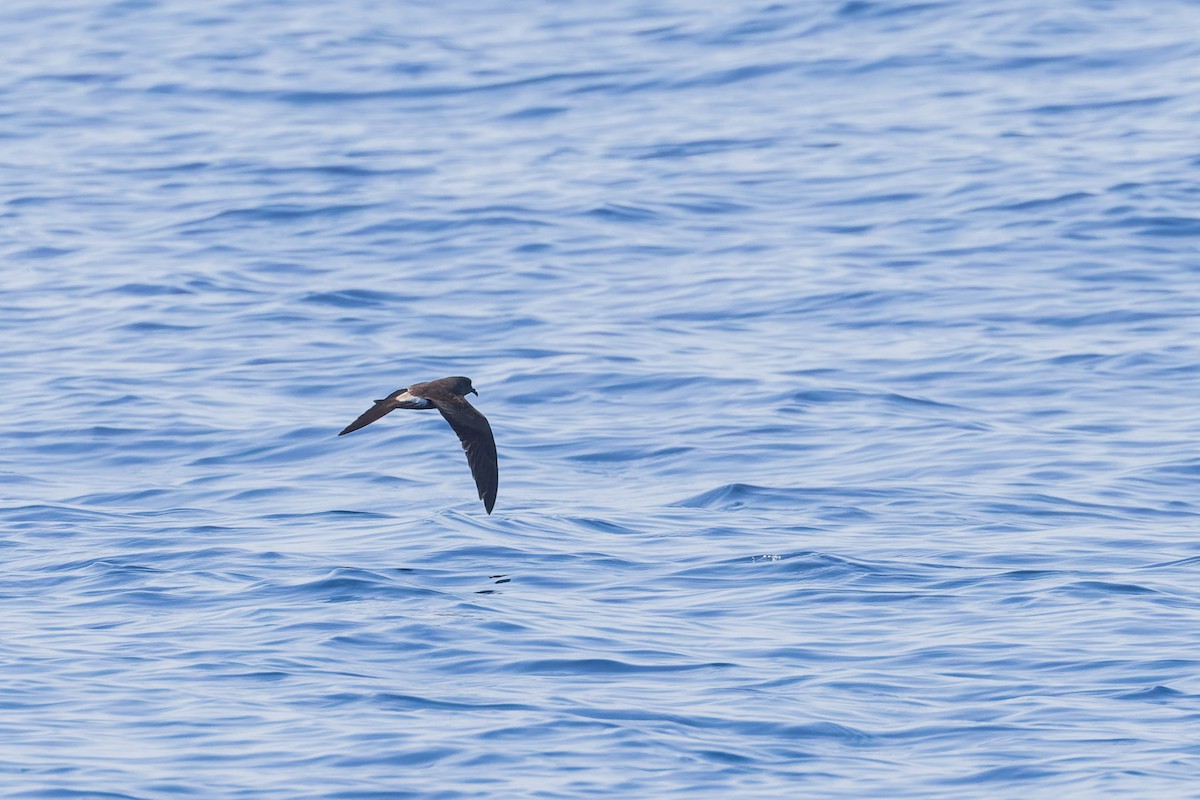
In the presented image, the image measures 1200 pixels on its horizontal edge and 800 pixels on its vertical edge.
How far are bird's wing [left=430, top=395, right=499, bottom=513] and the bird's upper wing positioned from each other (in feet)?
0.37

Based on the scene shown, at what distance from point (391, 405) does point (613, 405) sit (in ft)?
12.1

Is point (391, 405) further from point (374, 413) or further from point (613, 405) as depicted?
point (613, 405)

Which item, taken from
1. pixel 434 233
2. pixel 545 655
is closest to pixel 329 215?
pixel 434 233

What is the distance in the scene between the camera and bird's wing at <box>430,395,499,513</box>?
10.5 m

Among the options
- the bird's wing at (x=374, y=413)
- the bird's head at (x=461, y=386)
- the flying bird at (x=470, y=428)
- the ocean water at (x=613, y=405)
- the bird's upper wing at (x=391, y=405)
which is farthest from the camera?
the bird's head at (x=461, y=386)

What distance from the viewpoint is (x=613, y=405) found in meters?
13.4

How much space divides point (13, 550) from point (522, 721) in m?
3.89

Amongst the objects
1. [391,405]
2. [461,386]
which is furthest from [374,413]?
[461,386]

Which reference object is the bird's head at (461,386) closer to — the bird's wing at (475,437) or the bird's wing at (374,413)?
the bird's wing at (475,437)

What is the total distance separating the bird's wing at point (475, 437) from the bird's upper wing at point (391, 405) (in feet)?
0.37

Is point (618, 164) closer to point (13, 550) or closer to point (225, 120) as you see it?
point (225, 120)

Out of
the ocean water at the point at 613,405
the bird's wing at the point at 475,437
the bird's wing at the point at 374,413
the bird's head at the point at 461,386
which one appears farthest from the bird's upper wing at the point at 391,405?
the ocean water at the point at 613,405

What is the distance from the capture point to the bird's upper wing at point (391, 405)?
9452 millimetres

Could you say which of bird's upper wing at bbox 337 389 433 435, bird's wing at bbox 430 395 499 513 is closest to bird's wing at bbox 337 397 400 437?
bird's upper wing at bbox 337 389 433 435
